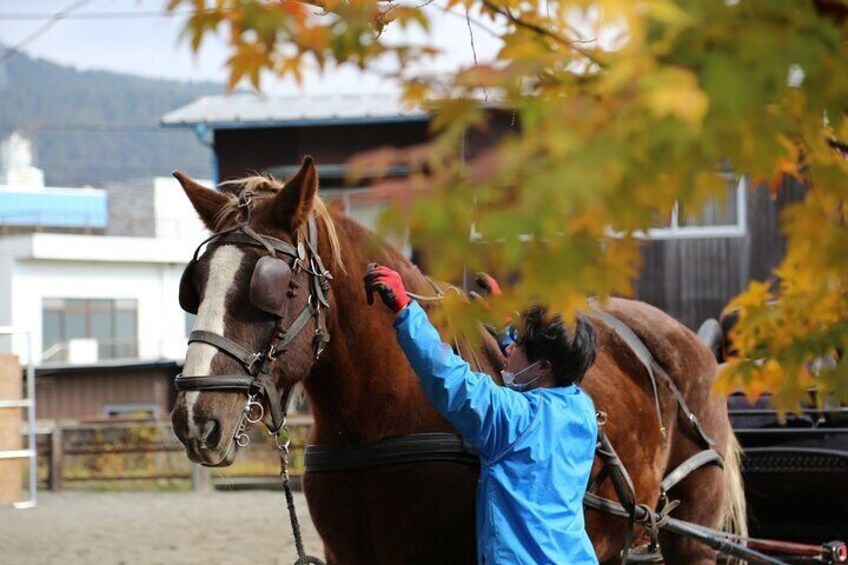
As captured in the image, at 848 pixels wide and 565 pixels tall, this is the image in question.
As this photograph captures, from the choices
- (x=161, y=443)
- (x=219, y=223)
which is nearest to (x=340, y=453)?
(x=219, y=223)

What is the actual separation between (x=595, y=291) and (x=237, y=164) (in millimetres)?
21369

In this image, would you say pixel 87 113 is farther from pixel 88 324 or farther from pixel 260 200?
pixel 260 200

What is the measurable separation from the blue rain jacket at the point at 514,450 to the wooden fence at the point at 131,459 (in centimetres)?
1290

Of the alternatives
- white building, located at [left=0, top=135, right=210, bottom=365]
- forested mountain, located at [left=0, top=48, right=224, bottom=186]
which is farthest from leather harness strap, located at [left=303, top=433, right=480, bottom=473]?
forested mountain, located at [left=0, top=48, right=224, bottom=186]

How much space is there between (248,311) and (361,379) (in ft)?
1.45

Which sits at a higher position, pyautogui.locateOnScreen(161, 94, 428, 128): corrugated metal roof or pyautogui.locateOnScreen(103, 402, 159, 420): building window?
pyautogui.locateOnScreen(161, 94, 428, 128): corrugated metal roof

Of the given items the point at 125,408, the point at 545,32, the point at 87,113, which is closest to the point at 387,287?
the point at 545,32

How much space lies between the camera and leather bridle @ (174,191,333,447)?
3369 mm

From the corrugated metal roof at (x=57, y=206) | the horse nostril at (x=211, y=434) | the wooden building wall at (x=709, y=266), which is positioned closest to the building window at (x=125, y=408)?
the wooden building wall at (x=709, y=266)

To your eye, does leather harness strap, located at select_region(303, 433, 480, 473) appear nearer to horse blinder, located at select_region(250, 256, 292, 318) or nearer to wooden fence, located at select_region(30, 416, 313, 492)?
horse blinder, located at select_region(250, 256, 292, 318)

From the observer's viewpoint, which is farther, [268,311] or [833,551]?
[833,551]

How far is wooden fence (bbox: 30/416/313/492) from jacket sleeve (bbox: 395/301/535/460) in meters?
13.0

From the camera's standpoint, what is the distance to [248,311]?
3.43 metres

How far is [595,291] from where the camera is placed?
182 cm
